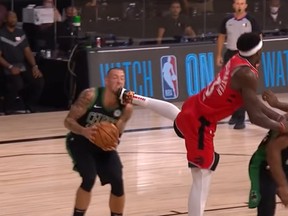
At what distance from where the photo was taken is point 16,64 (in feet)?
52.0

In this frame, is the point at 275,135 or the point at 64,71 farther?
the point at 64,71

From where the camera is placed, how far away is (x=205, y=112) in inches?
323

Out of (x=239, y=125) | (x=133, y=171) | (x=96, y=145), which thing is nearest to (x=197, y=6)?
(x=239, y=125)

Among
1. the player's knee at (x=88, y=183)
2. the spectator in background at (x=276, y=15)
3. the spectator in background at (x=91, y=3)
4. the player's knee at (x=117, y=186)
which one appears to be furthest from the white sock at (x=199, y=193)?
the spectator in background at (x=276, y=15)

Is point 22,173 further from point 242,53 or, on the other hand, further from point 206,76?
point 206,76

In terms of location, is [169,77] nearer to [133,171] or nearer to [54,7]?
[54,7]

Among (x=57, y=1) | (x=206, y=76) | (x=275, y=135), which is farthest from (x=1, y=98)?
(x=275, y=135)

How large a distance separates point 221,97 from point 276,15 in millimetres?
11503

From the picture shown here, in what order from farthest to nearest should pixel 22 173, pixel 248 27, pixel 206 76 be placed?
1. pixel 206 76
2. pixel 248 27
3. pixel 22 173

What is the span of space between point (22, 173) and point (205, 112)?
3.97m

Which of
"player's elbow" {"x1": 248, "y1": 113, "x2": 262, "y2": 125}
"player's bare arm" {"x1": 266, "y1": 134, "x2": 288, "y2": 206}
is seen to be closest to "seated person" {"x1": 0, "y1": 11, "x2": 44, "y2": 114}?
"player's elbow" {"x1": 248, "y1": 113, "x2": 262, "y2": 125}

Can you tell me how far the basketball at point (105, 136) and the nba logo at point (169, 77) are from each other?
878 centimetres

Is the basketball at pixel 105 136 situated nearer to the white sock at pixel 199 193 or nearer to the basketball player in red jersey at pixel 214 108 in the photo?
the basketball player in red jersey at pixel 214 108

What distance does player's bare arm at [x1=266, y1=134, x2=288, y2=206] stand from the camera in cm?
715
